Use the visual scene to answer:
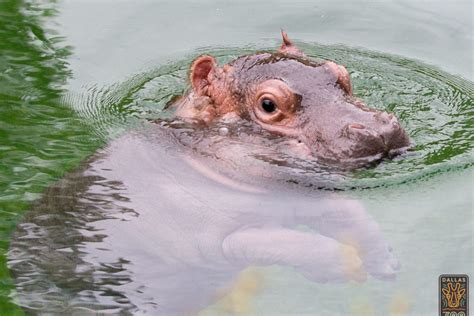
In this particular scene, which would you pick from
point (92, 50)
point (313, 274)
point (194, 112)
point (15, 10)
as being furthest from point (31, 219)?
point (15, 10)

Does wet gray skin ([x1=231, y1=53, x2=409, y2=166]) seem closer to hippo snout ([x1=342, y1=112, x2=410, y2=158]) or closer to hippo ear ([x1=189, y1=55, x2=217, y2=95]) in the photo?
hippo snout ([x1=342, y1=112, x2=410, y2=158])

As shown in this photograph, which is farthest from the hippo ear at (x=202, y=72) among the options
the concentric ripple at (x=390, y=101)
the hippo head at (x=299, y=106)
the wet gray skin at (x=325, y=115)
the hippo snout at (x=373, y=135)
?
the hippo snout at (x=373, y=135)

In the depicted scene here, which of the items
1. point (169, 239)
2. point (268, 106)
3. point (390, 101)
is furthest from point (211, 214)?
point (390, 101)

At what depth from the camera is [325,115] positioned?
6199mm

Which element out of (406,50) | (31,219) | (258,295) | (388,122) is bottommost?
(258,295)

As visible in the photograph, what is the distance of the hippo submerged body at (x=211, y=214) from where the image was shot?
5957 millimetres

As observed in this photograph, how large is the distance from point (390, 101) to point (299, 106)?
1954 millimetres

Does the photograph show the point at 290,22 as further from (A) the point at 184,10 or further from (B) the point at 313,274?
Result: (B) the point at 313,274

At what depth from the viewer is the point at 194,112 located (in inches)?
271

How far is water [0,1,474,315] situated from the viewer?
5.99 m

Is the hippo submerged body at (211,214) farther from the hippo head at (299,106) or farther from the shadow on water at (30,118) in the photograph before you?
the shadow on water at (30,118)

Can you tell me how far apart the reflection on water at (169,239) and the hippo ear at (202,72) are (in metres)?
0.62

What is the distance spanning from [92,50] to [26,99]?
1195 millimetres

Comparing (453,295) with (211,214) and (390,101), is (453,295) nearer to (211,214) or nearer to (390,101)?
(211,214)
